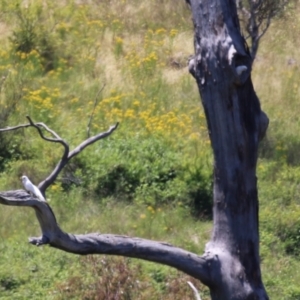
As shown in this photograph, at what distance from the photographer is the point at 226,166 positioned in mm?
4523

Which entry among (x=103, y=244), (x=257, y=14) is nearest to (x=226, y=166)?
(x=103, y=244)

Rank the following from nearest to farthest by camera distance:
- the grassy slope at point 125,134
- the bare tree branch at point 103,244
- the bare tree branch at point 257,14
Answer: the bare tree branch at point 103,244 → the grassy slope at point 125,134 → the bare tree branch at point 257,14

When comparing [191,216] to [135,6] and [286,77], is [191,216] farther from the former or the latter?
[135,6]

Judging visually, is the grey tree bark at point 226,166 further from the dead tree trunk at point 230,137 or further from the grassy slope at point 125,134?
the grassy slope at point 125,134

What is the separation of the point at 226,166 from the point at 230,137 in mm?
156

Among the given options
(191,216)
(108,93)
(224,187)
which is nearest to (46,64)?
(108,93)

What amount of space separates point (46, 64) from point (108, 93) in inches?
62.2

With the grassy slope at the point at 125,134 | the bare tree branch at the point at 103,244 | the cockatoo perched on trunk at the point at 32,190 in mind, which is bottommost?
the grassy slope at the point at 125,134

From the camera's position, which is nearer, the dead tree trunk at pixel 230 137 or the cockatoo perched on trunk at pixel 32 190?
the cockatoo perched on trunk at pixel 32 190

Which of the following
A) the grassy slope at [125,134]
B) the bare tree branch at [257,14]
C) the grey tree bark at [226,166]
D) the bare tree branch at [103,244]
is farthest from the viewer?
the bare tree branch at [257,14]

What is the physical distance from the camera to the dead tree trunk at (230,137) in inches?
173

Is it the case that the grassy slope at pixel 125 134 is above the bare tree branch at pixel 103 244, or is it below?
below

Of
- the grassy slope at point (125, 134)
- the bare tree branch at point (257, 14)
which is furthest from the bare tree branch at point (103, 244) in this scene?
the bare tree branch at point (257, 14)

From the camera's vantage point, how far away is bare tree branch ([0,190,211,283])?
13.1ft
